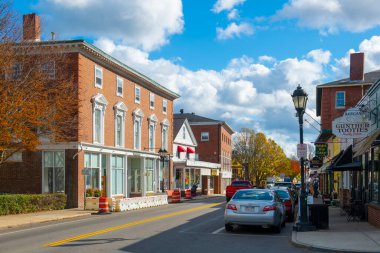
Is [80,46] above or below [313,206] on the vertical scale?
above

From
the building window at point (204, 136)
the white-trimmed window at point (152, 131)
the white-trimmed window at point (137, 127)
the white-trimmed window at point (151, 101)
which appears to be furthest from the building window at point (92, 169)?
the building window at point (204, 136)

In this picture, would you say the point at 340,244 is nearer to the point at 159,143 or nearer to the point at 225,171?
the point at 159,143

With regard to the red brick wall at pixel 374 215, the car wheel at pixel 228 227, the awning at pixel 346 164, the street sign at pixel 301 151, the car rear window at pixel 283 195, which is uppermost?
the street sign at pixel 301 151

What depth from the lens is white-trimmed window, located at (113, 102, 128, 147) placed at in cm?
4028

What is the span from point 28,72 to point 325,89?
34654 millimetres

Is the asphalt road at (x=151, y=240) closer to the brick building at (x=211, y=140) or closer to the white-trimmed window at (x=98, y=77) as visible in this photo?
the white-trimmed window at (x=98, y=77)

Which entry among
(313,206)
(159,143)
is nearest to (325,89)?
(159,143)

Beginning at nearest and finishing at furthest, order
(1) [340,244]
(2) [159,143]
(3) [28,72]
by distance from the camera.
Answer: (1) [340,244] → (3) [28,72] → (2) [159,143]

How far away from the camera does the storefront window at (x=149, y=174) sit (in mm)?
47531

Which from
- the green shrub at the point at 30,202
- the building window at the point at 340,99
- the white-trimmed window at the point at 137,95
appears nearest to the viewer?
the green shrub at the point at 30,202

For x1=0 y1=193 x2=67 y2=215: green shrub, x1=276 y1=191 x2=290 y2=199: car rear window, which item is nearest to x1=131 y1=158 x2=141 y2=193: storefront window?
x1=0 y1=193 x2=67 y2=215: green shrub

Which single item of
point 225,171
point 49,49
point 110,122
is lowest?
point 225,171

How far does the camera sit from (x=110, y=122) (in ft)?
128

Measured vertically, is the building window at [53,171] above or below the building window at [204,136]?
below
